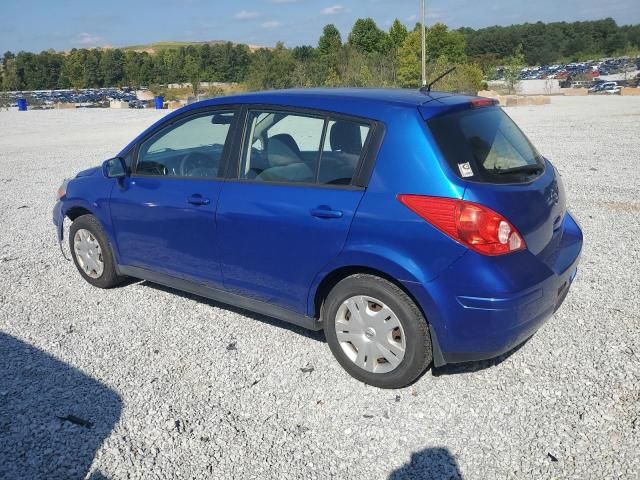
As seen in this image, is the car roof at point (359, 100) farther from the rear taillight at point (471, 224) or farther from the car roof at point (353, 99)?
the rear taillight at point (471, 224)

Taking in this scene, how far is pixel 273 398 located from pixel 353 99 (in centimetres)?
192

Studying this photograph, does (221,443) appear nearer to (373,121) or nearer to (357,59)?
(373,121)

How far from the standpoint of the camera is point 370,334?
362 cm

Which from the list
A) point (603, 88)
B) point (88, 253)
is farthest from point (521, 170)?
point (603, 88)

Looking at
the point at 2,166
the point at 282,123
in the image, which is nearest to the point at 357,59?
the point at 2,166

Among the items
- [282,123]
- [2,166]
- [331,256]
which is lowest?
[2,166]

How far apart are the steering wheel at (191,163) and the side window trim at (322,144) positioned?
1.10 ft

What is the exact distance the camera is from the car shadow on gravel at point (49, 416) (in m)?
3.08

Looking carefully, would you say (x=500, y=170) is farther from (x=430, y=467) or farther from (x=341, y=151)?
(x=430, y=467)

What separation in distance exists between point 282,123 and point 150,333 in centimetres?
189

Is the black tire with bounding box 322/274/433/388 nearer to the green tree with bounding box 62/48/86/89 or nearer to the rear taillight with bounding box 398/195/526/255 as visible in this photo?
the rear taillight with bounding box 398/195/526/255

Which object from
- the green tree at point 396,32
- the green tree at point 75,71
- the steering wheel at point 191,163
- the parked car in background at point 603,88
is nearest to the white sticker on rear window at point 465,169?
the steering wheel at point 191,163

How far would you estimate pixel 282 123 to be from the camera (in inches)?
164

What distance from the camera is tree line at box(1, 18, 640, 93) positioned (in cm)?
3969
